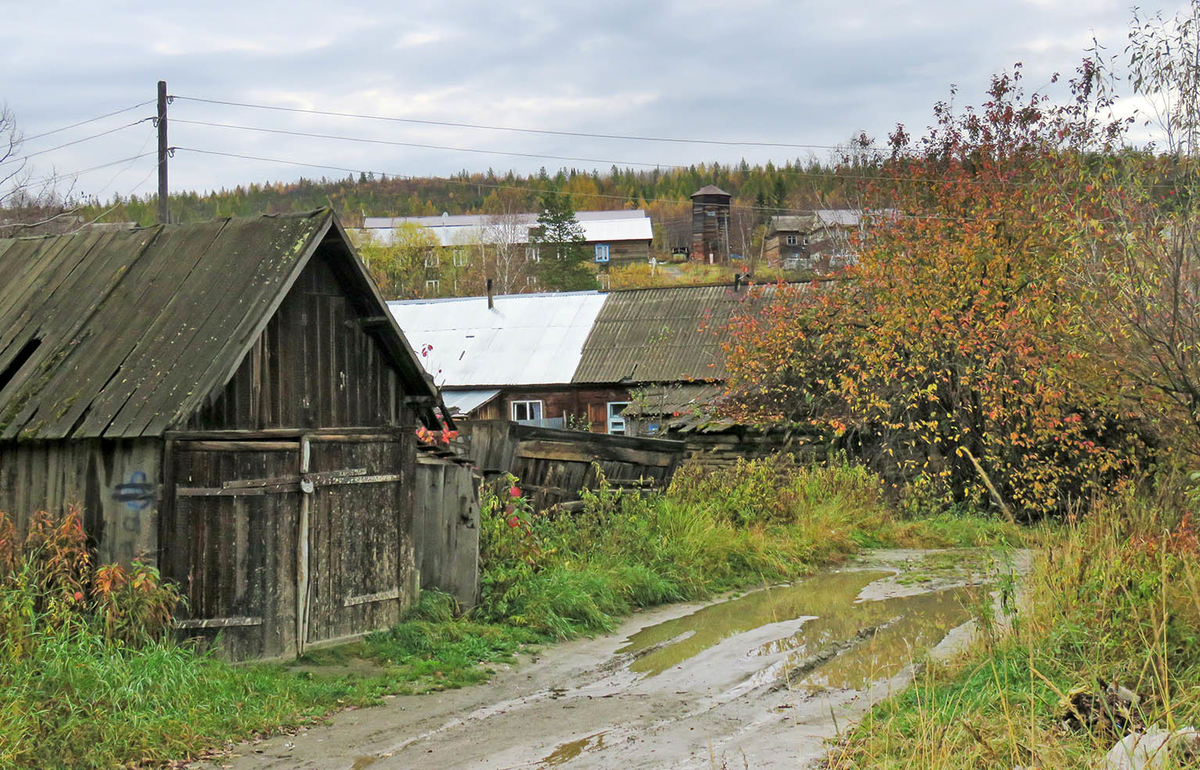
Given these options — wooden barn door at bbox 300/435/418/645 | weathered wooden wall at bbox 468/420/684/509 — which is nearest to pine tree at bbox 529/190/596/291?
weathered wooden wall at bbox 468/420/684/509

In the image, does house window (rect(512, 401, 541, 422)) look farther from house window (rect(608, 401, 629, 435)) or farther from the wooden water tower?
the wooden water tower

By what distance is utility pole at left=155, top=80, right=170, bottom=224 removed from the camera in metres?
23.1

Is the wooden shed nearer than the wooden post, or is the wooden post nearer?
the wooden shed

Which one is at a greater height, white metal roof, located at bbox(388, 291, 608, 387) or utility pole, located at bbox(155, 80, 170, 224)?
utility pole, located at bbox(155, 80, 170, 224)

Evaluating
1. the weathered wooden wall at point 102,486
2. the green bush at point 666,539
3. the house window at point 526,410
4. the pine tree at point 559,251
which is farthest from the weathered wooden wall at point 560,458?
the pine tree at point 559,251

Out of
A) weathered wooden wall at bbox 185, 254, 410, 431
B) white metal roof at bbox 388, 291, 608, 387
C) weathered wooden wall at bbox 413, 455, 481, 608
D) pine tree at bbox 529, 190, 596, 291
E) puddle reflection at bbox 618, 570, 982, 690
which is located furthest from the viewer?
pine tree at bbox 529, 190, 596, 291

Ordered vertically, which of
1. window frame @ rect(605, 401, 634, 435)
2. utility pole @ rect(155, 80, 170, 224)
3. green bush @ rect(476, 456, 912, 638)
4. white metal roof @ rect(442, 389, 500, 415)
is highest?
utility pole @ rect(155, 80, 170, 224)

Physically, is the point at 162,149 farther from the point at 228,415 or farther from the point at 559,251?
the point at 559,251

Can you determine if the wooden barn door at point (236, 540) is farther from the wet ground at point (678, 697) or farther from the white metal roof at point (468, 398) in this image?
the white metal roof at point (468, 398)

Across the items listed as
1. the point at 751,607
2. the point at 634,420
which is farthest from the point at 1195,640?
the point at 634,420

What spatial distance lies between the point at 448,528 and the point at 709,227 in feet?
272

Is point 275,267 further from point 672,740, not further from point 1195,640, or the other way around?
point 1195,640

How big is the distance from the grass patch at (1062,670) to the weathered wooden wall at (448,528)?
5041 millimetres

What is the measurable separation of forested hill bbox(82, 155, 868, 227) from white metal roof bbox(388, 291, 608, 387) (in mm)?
63470
